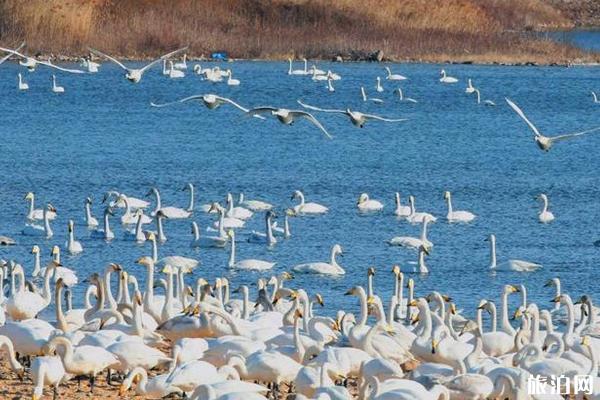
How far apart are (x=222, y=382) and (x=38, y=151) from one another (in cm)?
2717

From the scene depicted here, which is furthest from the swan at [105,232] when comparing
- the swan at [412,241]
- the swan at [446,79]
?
the swan at [446,79]

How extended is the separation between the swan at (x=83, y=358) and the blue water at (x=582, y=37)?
59.9 metres

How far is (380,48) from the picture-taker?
204 feet

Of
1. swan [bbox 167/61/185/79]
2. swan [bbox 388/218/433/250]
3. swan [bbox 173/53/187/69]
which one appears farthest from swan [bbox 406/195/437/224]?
swan [bbox 173/53/187/69]

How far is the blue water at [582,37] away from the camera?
72.9 metres

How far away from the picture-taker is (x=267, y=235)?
24.1m

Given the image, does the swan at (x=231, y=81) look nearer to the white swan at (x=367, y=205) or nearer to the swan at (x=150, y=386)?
the white swan at (x=367, y=205)


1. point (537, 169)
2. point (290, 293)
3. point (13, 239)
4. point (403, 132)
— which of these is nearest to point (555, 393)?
point (290, 293)

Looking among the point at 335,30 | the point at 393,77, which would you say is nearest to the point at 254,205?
the point at 393,77

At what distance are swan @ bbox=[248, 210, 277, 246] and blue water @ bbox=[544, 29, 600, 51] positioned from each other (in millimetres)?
47786

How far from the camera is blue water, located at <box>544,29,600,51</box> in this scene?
72938mm

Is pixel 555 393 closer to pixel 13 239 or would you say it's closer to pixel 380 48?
pixel 13 239

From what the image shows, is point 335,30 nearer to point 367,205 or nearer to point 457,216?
point 367,205

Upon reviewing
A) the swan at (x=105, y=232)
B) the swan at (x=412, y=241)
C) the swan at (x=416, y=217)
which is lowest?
the swan at (x=416, y=217)
